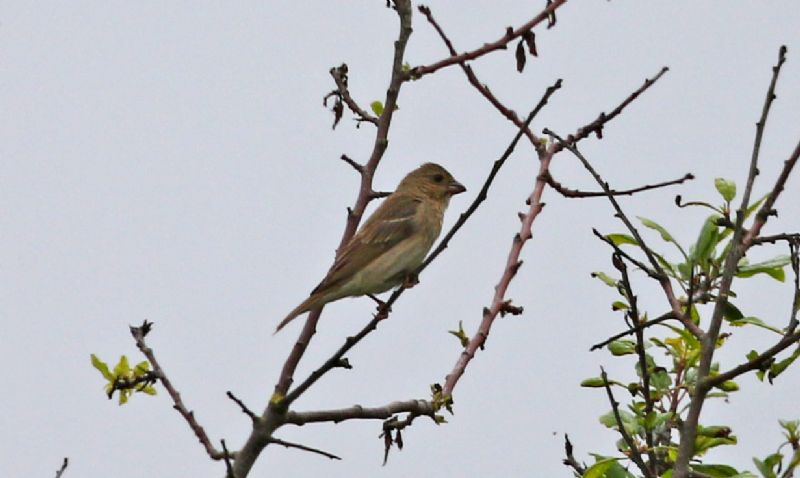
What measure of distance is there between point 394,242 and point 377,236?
0.38 feet

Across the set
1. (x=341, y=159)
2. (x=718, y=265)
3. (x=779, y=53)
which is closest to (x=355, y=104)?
(x=341, y=159)

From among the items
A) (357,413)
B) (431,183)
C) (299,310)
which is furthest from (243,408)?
(431,183)

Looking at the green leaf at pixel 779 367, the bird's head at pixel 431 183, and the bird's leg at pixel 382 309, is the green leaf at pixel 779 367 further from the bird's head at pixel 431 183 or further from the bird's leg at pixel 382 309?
the bird's head at pixel 431 183

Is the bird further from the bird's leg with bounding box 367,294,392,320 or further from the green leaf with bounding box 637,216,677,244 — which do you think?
the green leaf with bounding box 637,216,677,244

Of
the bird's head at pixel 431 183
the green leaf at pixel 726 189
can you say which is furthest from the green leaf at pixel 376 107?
the bird's head at pixel 431 183

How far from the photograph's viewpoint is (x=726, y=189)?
4.81 m

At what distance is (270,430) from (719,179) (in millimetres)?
2006

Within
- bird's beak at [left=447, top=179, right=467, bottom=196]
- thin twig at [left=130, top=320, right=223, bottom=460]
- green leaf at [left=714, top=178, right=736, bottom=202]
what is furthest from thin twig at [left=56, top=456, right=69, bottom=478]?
bird's beak at [left=447, top=179, right=467, bottom=196]

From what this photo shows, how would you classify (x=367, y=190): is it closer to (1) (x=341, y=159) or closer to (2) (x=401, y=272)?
(1) (x=341, y=159)

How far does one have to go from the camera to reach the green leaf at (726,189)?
15.8 feet

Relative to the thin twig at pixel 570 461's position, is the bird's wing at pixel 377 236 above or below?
above

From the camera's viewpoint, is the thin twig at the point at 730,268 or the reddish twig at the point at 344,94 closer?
the thin twig at the point at 730,268

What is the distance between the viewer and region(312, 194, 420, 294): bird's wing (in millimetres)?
7270

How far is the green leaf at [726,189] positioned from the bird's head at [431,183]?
4068 millimetres
